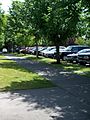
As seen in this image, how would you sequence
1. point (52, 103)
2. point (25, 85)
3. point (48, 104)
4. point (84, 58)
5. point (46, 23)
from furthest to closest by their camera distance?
1. point (46, 23)
2. point (84, 58)
3. point (25, 85)
4. point (52, 103)
5. point (48, 104)

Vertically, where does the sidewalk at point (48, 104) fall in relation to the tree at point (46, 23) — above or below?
below

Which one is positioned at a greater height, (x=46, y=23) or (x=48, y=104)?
(x=46, y=23)

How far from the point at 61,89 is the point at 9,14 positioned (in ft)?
115

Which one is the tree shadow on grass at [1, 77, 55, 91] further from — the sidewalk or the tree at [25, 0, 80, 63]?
the tree at [25, 0, 80, 63]

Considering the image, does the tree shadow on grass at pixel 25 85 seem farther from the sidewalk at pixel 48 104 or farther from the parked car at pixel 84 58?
the parked car at pixel 84 58

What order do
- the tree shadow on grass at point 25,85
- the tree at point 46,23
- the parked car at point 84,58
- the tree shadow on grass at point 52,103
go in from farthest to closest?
the tree at point 46,23, the parked car at point 84,58, the tree shadow on grass at point 25,85, the tree shadow on grass at point 52,103

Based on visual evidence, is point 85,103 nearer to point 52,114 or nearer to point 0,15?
point 52,114

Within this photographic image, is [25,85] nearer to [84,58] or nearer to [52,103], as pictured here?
[52,103]

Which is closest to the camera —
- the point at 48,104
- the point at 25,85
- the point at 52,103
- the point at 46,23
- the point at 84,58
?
the point at 48,104

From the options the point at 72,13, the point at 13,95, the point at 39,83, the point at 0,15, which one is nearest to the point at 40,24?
the point at 0,15

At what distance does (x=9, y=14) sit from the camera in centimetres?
4650

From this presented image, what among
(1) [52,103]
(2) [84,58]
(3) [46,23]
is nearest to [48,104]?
(1) [52,103]

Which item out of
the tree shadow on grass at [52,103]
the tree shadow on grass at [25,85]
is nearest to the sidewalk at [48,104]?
the tree shadow on grass at [52,103]

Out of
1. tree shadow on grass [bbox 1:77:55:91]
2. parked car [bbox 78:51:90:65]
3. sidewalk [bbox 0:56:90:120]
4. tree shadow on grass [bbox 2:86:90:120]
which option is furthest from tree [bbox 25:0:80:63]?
tree shadow on grass [bbox 2:86:90:120]
